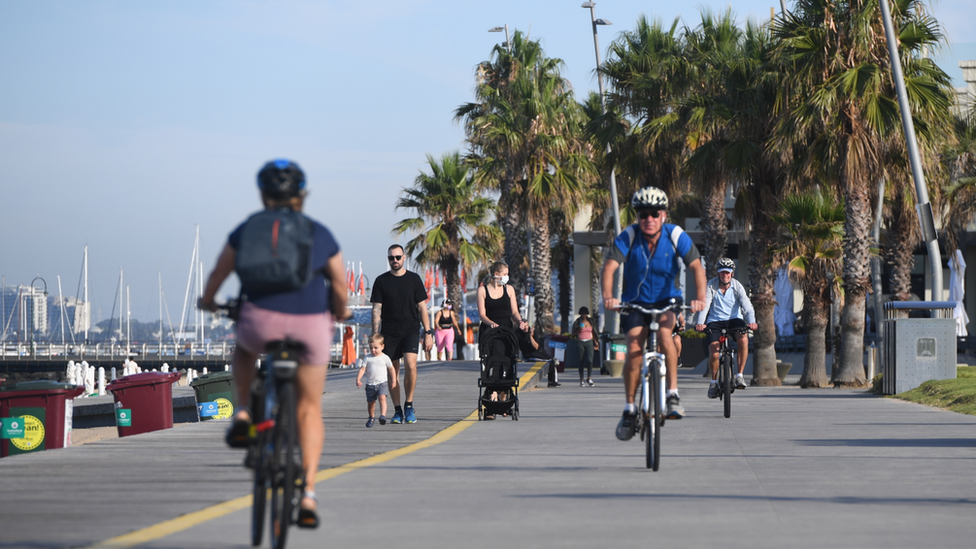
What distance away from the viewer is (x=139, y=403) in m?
15.5

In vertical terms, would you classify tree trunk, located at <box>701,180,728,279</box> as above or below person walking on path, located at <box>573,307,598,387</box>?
above

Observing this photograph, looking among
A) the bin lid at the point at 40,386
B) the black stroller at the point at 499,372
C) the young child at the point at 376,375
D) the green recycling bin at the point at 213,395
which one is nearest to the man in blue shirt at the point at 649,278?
the young child at the point at 376,375

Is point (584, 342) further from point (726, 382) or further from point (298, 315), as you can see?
point (298, 315)

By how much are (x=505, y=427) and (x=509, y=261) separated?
26.8m

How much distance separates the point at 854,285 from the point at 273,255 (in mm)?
20740

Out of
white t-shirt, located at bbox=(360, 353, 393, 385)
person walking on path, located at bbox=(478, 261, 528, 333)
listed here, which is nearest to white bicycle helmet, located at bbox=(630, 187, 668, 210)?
white t-shirt, located at bbox=(360, 353, 393, 385)

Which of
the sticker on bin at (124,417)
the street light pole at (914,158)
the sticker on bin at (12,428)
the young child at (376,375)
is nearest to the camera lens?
the young child at (376,375)

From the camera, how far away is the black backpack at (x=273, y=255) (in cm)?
505

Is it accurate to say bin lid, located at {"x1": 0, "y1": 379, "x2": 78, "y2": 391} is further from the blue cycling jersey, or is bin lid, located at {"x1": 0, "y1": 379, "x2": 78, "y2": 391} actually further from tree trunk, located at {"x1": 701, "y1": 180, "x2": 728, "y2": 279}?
tree trunk, located at {"x1": 701, "y1": 180, "x2": 728, "y2": 279}

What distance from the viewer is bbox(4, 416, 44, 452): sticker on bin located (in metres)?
Result: 12.9

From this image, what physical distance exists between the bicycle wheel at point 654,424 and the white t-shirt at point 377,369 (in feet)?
16.6

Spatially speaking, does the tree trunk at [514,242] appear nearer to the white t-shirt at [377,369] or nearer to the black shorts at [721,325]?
the black shorts at [721,325]

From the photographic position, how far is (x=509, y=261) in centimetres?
3944

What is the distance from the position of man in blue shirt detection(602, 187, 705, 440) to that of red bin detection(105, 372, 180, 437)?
857cm
